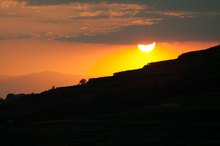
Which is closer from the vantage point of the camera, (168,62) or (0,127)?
(0,127)

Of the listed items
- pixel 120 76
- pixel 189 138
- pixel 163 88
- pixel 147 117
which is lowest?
pixel 189 138

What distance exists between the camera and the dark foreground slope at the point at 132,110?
77312 mm

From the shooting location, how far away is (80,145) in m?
77.8

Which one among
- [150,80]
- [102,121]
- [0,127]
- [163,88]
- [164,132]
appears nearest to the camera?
[164,132]

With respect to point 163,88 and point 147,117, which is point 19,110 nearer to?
point 163,88

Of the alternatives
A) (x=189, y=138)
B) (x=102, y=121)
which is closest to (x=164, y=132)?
(x=189, y=138)

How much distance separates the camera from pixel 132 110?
4085 inches

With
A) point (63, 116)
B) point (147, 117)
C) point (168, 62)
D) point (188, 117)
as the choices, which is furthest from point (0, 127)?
point (168, 62)

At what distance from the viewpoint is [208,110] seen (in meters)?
84.2

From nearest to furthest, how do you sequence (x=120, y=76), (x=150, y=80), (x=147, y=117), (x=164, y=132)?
(x=164, y=132)
(x=147, y=117)
(x=150, y=80)
(x=120, y=76)

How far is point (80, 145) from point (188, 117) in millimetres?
15683

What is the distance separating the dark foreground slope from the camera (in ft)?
254

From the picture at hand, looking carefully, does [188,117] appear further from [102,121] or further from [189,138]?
[102,121]

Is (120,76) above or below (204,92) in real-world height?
above
